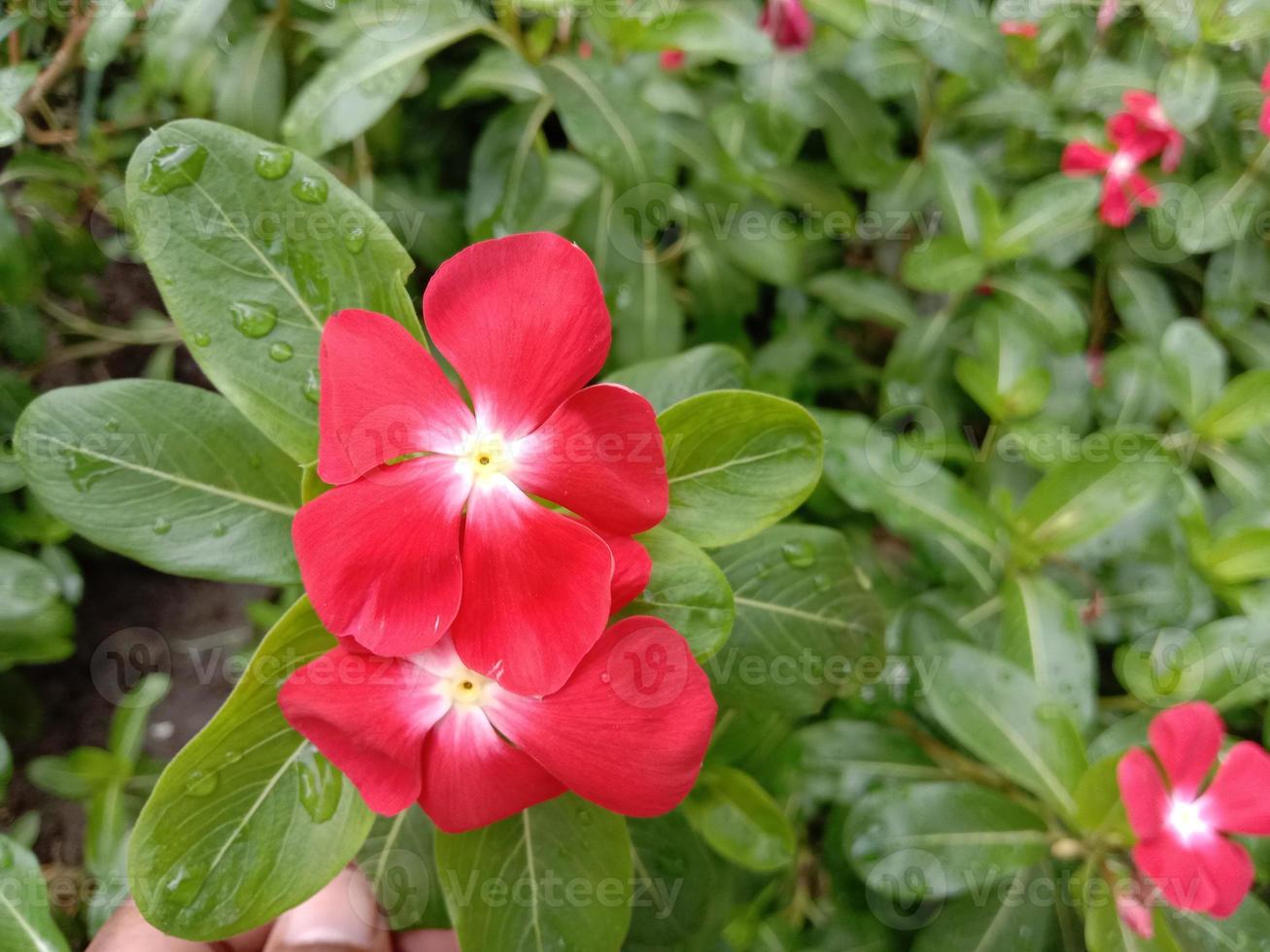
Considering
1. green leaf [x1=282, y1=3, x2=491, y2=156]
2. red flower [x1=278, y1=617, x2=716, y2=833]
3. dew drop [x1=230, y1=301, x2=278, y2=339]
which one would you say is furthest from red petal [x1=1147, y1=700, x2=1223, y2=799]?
green leaf [x1=282, y1=3, x2=491, y2=156]

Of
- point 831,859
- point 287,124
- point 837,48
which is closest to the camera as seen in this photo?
point 287,124

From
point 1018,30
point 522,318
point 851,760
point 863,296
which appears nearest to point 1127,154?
point 1018,30

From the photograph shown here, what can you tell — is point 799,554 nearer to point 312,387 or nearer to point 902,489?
point 902,489

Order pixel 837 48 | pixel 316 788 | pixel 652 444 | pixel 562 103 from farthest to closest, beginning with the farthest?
pixel 837 48, pixel 562 103, pixel 316 788, pixel 652 444

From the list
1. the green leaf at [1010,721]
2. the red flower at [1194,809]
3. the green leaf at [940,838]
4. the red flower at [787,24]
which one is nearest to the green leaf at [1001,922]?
the green leaf at [940,838]

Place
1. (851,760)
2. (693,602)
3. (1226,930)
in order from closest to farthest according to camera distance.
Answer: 1. (693,602)
2. (1226,930)
3. (851,760)

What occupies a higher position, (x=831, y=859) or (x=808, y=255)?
(x=808, y=255)

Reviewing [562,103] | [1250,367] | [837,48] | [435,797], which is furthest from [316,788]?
[1250,367]

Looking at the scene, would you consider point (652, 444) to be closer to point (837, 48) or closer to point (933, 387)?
point (933, 387)
